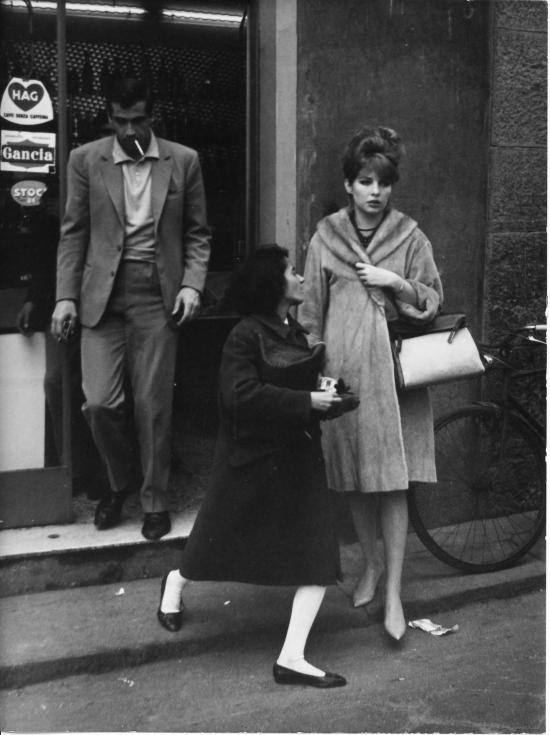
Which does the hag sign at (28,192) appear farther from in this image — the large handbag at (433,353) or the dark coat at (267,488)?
the large handbag at (433,353)

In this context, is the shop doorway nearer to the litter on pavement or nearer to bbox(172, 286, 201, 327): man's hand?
bbox(172, 286, 201, 327): man's hand

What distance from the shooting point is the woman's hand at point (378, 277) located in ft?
13.7

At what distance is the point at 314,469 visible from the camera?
3.95 m

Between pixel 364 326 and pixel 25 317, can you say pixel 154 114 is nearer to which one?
pixel 25 317

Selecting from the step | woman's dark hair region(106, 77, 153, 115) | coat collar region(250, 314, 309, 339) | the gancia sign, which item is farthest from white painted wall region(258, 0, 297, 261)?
the step

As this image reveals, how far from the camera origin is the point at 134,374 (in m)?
4.79

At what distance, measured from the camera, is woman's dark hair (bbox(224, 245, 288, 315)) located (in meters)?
3.83

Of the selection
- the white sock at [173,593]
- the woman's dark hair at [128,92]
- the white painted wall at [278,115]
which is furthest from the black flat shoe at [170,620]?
the woman's dark hair at [128,92]

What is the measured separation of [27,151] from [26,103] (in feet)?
0.71

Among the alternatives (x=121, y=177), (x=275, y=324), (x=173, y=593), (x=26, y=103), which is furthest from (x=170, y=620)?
(x=26, y=103)

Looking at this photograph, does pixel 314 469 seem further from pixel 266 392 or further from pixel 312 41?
pixel 312 41

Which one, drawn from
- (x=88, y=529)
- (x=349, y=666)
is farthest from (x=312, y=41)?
(x=349, y=666)

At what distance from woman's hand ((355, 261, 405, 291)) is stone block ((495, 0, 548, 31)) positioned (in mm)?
→ 1919

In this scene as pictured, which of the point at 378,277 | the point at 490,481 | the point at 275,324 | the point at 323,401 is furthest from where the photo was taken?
the point at 490,481
